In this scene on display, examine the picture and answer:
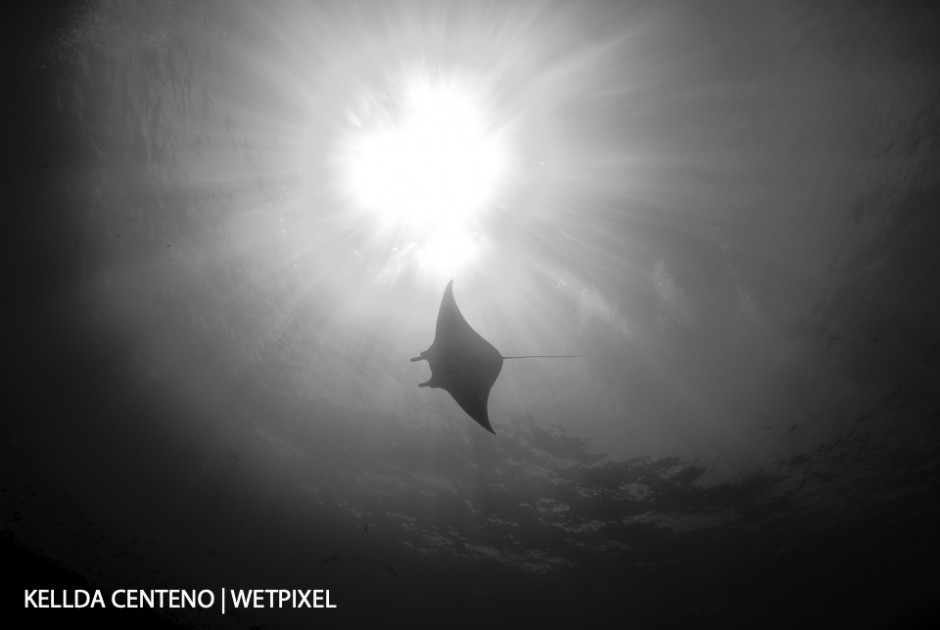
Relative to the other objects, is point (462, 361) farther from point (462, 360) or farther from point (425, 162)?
point (425, 162)

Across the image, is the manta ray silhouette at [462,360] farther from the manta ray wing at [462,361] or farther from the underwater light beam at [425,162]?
the underwater light beam at [425,162]

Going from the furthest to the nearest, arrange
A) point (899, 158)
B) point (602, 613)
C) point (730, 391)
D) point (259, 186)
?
1. point (602, 613)
2. point (730, 391)
3. point (259, 186)
4. point (899, 158)

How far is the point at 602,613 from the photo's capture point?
20203 millimetres

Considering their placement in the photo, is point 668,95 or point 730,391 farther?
point 730,391

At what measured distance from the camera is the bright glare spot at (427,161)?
7.86 m

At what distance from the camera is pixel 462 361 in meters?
6.88

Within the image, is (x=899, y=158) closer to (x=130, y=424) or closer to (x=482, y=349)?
(x=482, y=349)

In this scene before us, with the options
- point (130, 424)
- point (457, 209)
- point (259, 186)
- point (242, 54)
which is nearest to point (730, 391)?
point (457, 209)

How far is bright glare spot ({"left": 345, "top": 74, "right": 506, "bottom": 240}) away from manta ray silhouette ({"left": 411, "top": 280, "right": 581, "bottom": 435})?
2.92 meters

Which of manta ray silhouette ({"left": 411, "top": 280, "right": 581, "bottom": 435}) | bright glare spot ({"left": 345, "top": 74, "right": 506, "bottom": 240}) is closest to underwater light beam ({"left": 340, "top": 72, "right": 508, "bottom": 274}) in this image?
bright glare spot ({"left": 345, "top": 74, "right": 506, "bottom": 240})

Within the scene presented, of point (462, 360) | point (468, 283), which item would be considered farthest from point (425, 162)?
point (462, 360)

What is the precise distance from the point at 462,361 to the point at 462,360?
2 cm

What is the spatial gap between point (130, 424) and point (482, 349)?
43.5ft

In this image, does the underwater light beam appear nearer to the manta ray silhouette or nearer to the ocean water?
the ocean water
